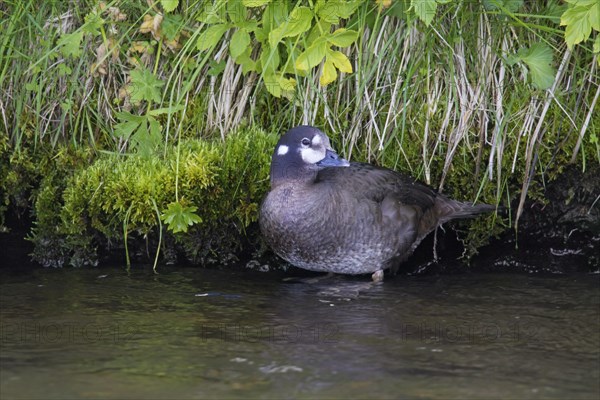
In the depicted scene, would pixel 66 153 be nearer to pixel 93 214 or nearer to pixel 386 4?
pixel 93 214

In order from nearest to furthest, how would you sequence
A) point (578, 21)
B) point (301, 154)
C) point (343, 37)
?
point (578, 21)
point (343, 37)
point (301, 154)

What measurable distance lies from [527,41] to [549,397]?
271 centimetres

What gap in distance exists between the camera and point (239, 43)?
546 cm

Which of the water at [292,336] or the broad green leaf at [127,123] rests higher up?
the broad green leaf at [127,123]

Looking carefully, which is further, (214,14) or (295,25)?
(214,14)

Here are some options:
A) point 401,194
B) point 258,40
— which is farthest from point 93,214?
point 401,194

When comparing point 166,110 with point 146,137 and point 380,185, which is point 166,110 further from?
point 380,185

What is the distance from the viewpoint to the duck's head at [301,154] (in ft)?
17.7

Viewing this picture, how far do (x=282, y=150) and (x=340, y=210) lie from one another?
45 cm

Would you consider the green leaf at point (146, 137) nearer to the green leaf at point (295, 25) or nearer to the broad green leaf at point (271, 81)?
the broad green leaf at point (271, 81)

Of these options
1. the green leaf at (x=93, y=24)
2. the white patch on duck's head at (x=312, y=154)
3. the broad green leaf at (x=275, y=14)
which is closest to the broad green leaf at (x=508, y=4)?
the broad green leaf at (x=275, y=14)

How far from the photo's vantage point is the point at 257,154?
5.73 metres

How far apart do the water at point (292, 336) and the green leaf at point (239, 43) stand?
4.03 ft

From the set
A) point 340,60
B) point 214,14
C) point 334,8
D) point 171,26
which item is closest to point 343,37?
point 340,60
